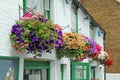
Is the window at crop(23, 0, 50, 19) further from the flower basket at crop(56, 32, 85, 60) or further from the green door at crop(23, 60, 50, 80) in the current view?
the green door at crop(23, 60, 50, 80)

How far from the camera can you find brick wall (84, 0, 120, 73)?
35.1m

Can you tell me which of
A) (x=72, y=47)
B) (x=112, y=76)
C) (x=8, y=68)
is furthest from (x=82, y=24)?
(x=112, y=76)

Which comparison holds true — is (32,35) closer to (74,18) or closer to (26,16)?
(26,16)

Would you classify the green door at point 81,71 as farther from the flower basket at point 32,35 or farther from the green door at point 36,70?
the flower basket at point 32,35

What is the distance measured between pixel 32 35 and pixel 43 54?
258 cm

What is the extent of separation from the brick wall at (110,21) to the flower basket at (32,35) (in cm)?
2451

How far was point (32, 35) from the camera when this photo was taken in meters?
10.6

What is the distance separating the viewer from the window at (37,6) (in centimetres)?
1232

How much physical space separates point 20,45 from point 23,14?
1.52 metres

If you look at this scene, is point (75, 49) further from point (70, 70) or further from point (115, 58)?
point (115, 58)

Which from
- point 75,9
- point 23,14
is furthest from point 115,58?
point 23,14

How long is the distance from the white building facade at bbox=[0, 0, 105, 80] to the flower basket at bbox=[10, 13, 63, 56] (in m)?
0.19

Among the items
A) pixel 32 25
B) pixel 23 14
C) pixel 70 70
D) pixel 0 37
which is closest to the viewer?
pixel 0 37

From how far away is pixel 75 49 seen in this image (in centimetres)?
1416
